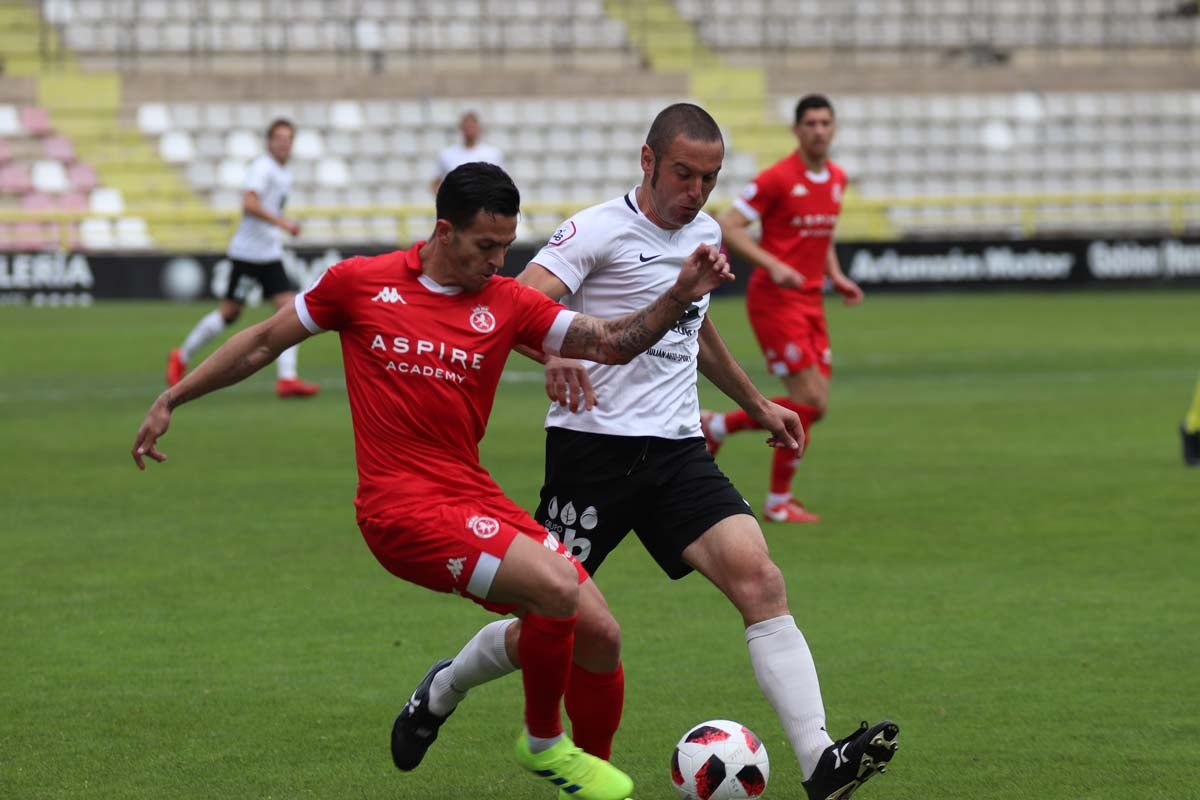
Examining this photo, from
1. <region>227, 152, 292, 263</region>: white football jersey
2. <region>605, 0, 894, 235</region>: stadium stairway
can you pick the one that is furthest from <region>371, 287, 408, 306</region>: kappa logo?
<region>605, 0, 894, 235</region>: stadium stairway

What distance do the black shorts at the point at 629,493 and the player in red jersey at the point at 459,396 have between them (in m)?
0.41

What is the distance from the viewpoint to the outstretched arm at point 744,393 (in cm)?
573

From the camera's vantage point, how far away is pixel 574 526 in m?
5.66

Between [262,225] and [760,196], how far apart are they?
24.9 ft

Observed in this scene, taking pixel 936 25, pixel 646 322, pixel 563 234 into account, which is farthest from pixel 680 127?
pixel 936 25

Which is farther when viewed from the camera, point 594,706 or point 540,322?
point 594,706

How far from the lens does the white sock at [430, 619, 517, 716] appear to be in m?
5.48

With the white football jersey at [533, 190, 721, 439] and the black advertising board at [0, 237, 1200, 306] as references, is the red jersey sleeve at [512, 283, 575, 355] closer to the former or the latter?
the white football jersey at [533, 190, 721, 439]

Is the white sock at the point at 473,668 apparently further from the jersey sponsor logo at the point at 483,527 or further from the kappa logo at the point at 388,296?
the kappa logo at the point at 388,296

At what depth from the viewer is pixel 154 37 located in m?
33.4

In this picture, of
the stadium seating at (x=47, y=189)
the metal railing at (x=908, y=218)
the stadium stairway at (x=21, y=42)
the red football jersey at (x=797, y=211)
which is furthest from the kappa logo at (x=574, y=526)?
the stadium stairway at (x=21, y=42)

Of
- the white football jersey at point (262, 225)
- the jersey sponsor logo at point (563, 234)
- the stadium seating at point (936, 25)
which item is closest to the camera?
the jersey sponsor logo at point (563, 234)

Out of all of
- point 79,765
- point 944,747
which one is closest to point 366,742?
point 79,765

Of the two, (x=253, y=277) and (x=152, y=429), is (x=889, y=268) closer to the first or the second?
(x=253, y=277)
